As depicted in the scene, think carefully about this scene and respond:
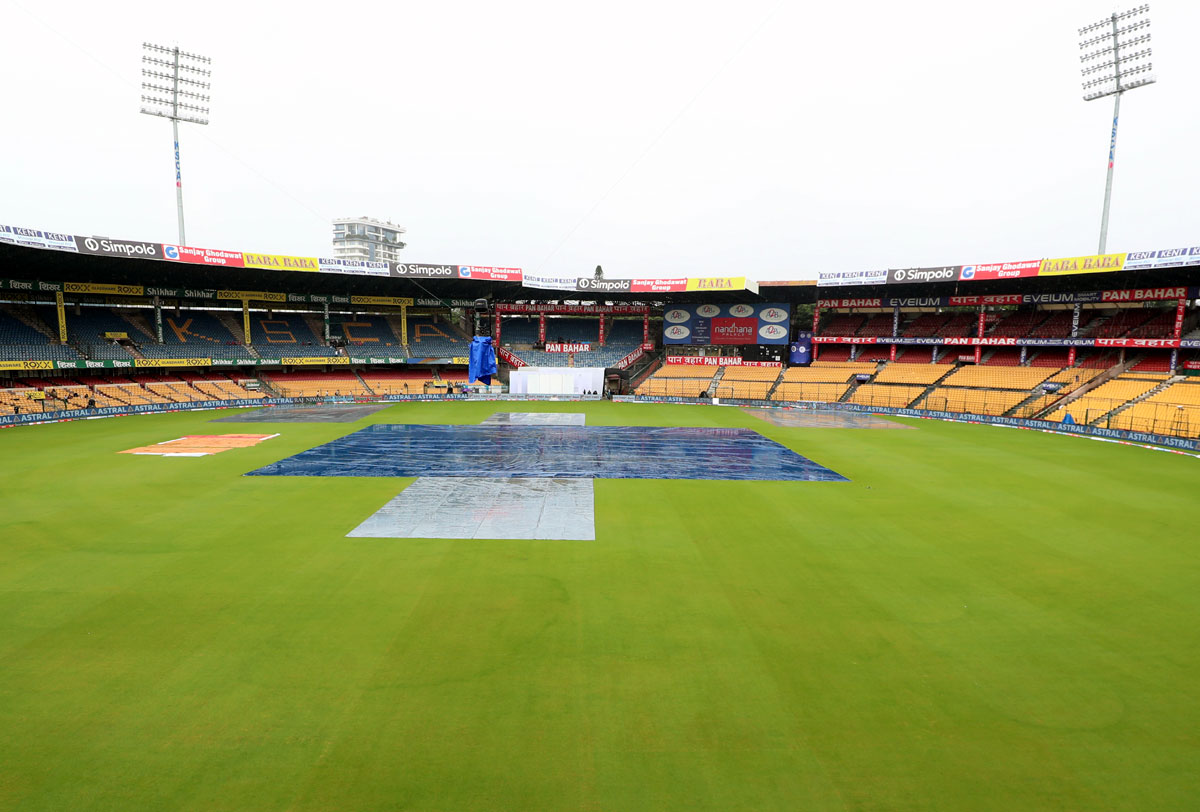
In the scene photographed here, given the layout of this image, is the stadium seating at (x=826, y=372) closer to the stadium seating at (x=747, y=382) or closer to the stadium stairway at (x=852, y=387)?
the stadium stairway at (x=852, y=387)

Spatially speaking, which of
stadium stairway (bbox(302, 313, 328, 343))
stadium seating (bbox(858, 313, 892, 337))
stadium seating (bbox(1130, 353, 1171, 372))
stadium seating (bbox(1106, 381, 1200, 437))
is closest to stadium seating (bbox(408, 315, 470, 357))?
stadium stairway (bbox(302, 313, 328, 343))

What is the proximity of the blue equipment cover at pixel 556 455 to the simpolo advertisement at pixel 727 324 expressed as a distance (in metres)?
26.2

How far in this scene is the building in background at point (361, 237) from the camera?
15938 cm

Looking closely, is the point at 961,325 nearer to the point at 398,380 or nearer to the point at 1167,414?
the point at 1167,414

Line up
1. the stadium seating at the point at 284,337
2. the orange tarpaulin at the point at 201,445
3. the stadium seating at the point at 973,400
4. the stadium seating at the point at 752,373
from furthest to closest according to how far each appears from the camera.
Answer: the stadium seating at the point at 752,373, the stadium seating at the point at 284,337, the stadium seating at the point at 973,400, the orange tarpaulin at the point at 201,445

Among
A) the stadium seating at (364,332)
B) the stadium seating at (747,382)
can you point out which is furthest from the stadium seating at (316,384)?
the stadium seating at (747,382)

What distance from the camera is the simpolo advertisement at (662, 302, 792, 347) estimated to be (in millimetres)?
55125

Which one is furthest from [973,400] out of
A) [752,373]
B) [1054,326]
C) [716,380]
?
[716,380]

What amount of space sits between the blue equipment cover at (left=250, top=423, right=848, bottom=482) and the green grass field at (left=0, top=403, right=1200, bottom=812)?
15.7ft

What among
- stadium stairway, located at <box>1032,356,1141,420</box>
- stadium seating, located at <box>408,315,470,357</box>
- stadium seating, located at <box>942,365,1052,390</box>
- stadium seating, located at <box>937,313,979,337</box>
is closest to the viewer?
stadium stairway, located at <box>1032,356,1141,420</box>

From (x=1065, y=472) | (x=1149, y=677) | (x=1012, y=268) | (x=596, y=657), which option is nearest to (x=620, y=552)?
(x=596, y=657)

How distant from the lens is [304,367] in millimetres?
52875

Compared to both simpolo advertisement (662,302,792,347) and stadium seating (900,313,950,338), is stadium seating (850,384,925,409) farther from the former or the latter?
simpolo advertisement (662,302,792,347)

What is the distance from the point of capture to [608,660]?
7973 millimetres
